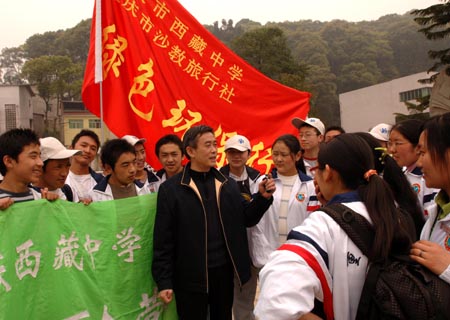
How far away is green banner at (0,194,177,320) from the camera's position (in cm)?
265

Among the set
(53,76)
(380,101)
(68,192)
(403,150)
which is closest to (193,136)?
(68,192)

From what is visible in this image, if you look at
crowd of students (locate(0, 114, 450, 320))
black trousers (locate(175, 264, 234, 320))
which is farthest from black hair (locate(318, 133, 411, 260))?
black trousers (locate(175, 264, 234, 320))

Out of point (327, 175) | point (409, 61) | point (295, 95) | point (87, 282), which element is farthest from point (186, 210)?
point (409, 61)

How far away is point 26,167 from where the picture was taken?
8.90ft

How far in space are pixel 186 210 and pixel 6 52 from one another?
92.7 metres

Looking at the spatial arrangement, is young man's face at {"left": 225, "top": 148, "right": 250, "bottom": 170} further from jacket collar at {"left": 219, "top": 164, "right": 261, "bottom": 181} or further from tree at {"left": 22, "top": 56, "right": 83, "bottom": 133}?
tree at {"left": 22, "top": 56, "right": 83, "bottom": 133}

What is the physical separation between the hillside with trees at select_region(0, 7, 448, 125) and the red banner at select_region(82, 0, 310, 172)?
77.0ft

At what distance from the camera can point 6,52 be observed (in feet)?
275

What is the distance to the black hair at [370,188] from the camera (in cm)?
152

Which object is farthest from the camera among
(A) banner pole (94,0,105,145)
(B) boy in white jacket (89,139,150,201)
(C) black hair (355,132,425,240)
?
(A) banner pole (94,0,105,145)

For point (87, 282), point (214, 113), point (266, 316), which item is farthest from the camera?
point (214, 113)

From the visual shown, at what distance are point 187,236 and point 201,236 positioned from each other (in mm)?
93

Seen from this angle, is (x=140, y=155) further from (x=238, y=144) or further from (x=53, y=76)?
(x=53, y=76)

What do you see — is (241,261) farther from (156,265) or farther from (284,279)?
(284,279)
